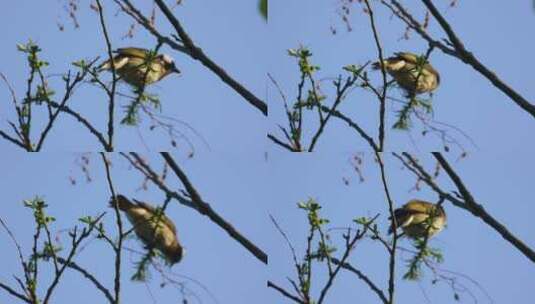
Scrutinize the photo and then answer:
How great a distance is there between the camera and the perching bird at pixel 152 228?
266 cm

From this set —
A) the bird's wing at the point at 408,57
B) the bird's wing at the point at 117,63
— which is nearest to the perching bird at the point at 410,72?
the bird's wing at the point at 408,57

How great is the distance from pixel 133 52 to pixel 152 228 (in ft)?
1.91

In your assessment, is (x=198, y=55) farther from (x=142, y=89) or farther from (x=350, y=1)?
(x=350, y=1)

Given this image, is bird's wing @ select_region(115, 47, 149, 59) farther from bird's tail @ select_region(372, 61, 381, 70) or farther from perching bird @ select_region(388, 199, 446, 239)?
perching bird @ select_region(388, 199, 446, 239)

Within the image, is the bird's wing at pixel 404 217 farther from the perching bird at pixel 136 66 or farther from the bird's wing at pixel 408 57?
the perching bird at pixel 136 66

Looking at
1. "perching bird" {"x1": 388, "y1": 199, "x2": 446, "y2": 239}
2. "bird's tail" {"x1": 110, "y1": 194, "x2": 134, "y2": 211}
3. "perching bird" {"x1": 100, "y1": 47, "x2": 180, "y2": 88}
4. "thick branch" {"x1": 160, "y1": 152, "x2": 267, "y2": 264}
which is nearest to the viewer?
"thick branch" {"x1": 160, "y1": 152, "x2": 267, "y2": 264}

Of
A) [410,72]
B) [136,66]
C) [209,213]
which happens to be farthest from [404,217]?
[136,66]

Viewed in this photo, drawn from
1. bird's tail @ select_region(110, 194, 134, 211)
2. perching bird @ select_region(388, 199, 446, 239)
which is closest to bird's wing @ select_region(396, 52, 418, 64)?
perching bird @ select_region(388, 199, 446, 239)

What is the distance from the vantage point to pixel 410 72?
2.85 metres

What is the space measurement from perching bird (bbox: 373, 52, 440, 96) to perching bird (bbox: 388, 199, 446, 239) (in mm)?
418

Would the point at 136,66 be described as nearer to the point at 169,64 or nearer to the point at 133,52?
the point at 133,52

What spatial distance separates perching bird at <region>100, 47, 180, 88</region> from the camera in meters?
2.59

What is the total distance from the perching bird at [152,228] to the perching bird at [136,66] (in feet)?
1.31

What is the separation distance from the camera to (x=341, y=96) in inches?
110
